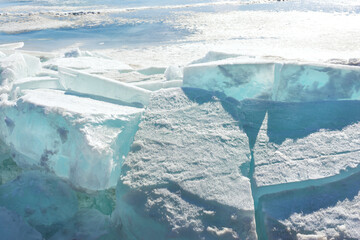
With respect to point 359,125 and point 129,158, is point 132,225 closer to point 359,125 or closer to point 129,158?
point 129,158

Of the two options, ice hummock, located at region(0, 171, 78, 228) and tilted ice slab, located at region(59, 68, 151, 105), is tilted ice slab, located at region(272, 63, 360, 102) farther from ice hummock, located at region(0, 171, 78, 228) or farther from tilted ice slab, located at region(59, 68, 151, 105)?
ice hummock, located at region(0, 171, 78, 228)

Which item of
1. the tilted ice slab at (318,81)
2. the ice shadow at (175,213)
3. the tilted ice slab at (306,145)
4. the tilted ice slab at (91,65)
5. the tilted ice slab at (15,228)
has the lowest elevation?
the tilted ice slab at (15,228)

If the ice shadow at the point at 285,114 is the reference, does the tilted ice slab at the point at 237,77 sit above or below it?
above

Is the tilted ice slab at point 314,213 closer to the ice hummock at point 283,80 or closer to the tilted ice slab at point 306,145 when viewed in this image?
the tilted ice slab at point 306,145

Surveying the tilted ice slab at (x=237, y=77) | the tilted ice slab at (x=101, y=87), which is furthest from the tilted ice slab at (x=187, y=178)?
the tilted ice slab at (x=101, y=87)

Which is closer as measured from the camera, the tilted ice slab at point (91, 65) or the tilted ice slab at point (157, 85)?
the tilted ice slab at point (157, 85)

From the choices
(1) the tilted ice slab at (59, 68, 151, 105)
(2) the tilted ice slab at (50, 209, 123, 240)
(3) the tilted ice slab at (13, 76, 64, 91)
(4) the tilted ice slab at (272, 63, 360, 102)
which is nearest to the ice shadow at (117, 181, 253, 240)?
(2) the tilted ice slab at (50, 209, 123, 240)
